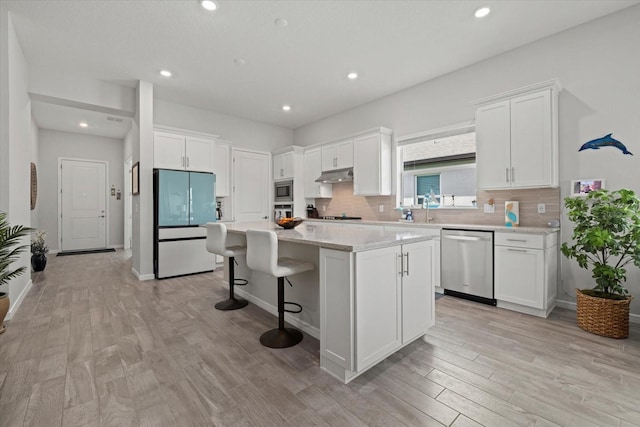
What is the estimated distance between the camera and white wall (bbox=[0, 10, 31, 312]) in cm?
284

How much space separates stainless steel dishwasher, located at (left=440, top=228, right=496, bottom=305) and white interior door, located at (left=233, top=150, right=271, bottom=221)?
4.03 m

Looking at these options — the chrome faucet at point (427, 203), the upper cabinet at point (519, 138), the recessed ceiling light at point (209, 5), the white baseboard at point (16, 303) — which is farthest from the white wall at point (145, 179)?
the upper cabinet at point (519, 138)

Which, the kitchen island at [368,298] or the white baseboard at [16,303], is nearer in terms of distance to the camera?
the kitchen island at [368,298]

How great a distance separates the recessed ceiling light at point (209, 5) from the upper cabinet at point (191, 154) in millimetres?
2502

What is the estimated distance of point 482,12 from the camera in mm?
2803

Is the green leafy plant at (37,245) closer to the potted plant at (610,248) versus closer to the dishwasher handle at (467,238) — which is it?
the dishwasher handle at (467,238)

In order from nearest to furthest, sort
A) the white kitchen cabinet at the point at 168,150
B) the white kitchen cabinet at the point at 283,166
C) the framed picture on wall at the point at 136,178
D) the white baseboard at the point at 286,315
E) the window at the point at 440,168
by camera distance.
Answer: the white baseboard at the point at 286,315
the window at the point at 440,168
the framed picture on wall at the point at 136,178
the white kitchen cabinet at the point at 168,150
the white kitchen cabinet at the point at 283,166

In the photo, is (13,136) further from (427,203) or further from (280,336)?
(427,203)

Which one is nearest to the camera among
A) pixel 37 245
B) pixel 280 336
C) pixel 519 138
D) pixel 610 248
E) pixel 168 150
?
pixel 280 336

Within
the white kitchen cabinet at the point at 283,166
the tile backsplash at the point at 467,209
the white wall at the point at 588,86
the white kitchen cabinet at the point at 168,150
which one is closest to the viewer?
the white wall at the point at 588,86

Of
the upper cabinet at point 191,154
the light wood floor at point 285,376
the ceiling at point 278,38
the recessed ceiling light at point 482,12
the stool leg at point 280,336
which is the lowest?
the light wood floor at point 285,376

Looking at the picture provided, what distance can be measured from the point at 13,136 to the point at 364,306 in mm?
4071

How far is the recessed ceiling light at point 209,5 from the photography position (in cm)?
267

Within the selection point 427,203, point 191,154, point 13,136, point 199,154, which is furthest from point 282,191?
point 13,136
